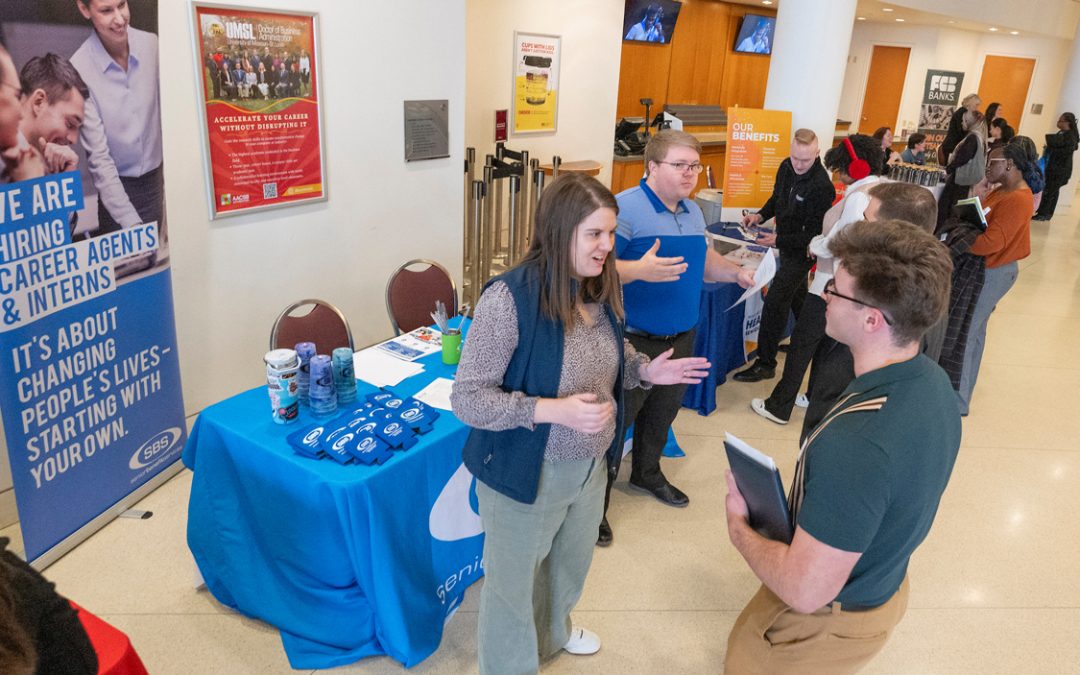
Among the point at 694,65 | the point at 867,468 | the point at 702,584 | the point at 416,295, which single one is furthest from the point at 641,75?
the point at 867,468

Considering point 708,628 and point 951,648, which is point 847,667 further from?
point 951,648

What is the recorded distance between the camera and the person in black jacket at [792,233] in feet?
13.8

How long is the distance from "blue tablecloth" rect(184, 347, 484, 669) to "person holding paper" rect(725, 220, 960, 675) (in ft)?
3.49

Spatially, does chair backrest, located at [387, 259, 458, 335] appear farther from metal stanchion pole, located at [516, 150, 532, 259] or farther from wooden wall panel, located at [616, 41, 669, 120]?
wooden wall panel, located at [616, 41, 669, 120]

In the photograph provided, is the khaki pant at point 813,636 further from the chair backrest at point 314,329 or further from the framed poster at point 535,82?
the framed poster at point 535,82

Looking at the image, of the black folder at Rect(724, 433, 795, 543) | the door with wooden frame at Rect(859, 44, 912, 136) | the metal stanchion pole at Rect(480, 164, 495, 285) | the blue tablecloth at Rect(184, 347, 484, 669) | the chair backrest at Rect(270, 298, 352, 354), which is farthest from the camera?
the door with wooden frame at Rect(859, 44, 912, 136)

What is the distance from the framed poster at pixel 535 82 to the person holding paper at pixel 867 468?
6.18 meters

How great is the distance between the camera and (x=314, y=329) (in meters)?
3.04

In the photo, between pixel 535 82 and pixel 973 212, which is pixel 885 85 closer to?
pixel 535 82

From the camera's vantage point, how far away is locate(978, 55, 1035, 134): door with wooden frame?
1490 centimetres

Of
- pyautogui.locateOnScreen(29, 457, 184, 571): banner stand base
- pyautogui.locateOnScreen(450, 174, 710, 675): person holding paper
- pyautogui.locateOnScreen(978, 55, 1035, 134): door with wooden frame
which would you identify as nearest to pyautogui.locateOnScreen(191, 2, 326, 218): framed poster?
pyautogui.locateOnScreen(29, 457, 184, 571): banner stand base

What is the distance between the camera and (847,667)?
1.64 meters

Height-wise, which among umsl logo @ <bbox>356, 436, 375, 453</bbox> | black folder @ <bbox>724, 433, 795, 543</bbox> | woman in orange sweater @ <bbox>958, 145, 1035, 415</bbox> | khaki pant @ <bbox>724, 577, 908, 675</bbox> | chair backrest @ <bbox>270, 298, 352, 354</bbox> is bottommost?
khaki pant @ <bbox>724, 577, 908, 675</bbox>

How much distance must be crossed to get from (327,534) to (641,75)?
8994 millimetres
